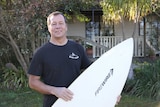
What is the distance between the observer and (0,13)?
898 centimetres

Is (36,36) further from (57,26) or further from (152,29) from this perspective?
(152,29)

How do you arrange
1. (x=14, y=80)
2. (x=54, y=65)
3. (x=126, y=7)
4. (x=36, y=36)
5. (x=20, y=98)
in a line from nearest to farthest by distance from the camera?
(x=54, y=65)
(x=20, y=98)
(x=126, y=7)
(x=36, y=36)
(x=14, y=80)

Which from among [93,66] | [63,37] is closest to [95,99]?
[93,66]

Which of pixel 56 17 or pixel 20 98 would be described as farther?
pixel 20 98

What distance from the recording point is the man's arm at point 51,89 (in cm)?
291

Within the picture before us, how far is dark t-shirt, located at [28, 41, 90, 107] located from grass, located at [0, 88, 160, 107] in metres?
4.61

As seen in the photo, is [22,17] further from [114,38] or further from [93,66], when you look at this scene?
[114,38]

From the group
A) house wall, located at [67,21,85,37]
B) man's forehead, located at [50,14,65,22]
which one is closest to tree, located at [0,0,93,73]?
man's forehead, located at [50,14,65,22]

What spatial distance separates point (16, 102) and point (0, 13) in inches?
99.7

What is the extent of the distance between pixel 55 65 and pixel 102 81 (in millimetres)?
573

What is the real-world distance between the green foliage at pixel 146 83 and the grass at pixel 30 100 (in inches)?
10.0

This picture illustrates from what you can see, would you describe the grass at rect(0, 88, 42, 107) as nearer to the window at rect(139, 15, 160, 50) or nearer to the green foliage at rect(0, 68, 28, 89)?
the green foliage at rect(0, 68, 28, 89)

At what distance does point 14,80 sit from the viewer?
32.7 ft

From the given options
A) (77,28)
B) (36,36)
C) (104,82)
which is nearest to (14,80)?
(36,36)
